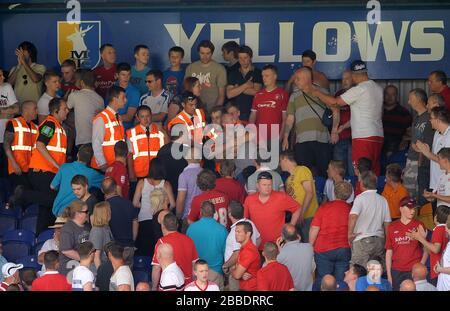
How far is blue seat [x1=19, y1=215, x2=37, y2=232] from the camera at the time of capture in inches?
626

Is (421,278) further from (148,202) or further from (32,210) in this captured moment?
(32,210)

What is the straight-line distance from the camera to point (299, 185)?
1484cm

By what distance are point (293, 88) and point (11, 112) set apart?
3.52 m

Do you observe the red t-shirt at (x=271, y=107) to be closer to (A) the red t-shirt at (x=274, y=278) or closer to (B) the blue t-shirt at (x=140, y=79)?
(B) the blue t-shirt at (x=140, y=79)

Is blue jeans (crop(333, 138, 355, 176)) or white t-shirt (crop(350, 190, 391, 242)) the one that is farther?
blue jeans (crop(333, 138, 355, 176))

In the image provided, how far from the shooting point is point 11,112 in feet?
55.7

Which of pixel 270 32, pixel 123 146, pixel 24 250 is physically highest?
pixel 270 32

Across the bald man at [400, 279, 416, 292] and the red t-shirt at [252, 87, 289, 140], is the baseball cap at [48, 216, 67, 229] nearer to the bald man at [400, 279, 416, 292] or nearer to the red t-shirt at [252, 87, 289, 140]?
the red t-shirt at [252, 87, 289, 140]

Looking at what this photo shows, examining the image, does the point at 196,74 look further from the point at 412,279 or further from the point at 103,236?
the point at 412,279

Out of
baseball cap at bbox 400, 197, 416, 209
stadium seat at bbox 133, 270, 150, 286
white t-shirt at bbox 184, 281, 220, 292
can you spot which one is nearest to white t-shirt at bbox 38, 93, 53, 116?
stadium seat at bbox 133, 270, 150, 286

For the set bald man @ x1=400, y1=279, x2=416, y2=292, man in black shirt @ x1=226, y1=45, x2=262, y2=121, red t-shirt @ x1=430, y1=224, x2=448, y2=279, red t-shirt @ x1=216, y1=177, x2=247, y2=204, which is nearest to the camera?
bald man @ x1=400, y1=279, x2=416, y2=292

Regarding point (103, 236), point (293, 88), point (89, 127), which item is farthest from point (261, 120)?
point (103, 236)

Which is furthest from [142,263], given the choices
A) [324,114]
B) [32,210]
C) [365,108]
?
[365,108]

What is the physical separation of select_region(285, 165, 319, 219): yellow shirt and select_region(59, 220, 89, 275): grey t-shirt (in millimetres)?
2270
